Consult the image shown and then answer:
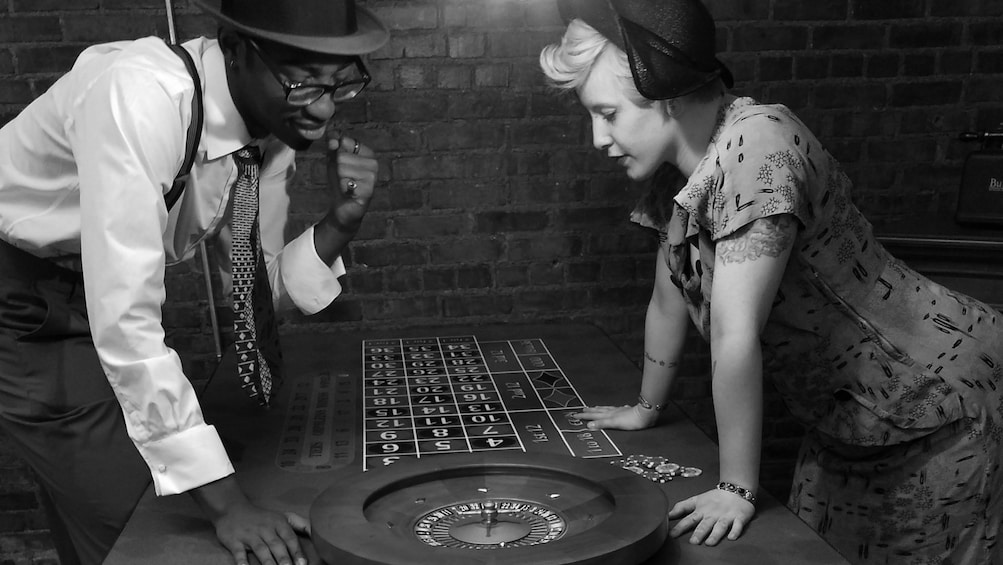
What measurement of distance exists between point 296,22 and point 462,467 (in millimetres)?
898

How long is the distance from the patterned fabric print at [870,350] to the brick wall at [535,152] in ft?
4.48

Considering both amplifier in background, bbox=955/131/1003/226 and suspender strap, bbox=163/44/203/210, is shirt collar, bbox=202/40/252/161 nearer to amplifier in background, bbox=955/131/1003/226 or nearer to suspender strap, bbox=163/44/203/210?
suspender strap, bbox=163/44/203/210

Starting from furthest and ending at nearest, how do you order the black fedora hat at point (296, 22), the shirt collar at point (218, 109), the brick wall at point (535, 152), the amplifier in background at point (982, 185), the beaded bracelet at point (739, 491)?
the brick wall at point (535, 152), the amplifier in background at point (982, 185), the shirt collar at point (218, 109), the black fedora hat at point (296, 22), the beaded bracelet at point (739, 491)

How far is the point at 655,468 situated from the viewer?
157 cm

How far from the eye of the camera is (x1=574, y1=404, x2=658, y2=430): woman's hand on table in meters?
1.80

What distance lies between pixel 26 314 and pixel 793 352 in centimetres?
164

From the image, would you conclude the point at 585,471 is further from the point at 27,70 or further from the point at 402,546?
the point at 27,70

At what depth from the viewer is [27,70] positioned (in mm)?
2965

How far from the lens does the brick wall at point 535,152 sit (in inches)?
124

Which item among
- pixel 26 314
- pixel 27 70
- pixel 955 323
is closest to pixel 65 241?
pixel 26 314

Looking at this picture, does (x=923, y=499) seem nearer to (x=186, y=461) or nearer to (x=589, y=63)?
(x=589, y=63)

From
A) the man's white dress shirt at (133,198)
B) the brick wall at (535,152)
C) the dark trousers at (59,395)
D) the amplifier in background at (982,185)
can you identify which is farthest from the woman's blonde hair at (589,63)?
the amplifier in background at (982,185)

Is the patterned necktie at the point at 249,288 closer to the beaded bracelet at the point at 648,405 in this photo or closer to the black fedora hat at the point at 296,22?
the black fedora hat at the point at 296,22

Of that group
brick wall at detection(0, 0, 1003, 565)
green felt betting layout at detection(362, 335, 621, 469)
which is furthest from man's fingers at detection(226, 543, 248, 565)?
brick wall at detection(0, 0, 1003, 565)
